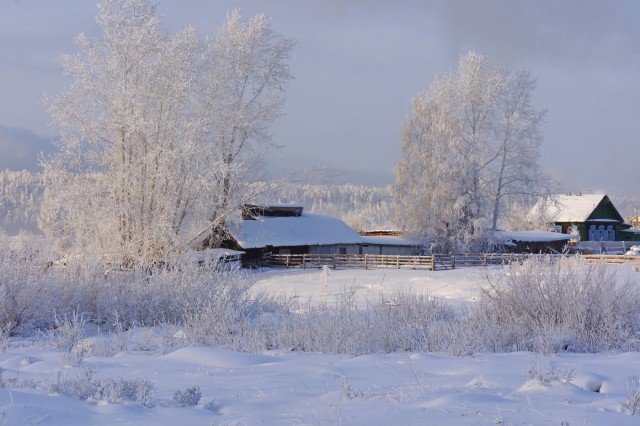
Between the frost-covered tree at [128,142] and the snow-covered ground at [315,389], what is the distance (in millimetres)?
17045

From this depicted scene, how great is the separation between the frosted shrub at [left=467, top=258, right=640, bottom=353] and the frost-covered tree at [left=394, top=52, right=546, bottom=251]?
1168 inches

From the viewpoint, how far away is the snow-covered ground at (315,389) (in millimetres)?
4742

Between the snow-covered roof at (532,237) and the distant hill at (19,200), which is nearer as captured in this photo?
the snow-covered roof at (532,237)

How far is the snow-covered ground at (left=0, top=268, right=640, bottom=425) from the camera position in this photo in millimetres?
4742

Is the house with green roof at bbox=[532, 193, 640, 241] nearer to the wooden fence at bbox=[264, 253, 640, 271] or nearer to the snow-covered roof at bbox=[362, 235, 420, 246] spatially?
the snow-covered roof at bbox=[362, 235, 420, 246]

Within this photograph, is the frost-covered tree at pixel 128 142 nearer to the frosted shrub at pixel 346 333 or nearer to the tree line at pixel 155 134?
the tree line at pixel 155 134

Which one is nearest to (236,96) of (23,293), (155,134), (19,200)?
(155,134)

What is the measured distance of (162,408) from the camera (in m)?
5.09

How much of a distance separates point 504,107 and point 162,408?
41.4 metres

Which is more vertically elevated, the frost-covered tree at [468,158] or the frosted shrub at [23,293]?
the frost-covered tree at [468,158]

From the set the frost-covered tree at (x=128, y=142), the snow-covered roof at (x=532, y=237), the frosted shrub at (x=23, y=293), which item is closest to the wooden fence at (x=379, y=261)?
the snow-covered roof at (x=532, y=237)

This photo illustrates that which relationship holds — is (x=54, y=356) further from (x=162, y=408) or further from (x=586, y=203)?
(x=586, y=203)

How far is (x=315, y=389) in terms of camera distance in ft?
19.4

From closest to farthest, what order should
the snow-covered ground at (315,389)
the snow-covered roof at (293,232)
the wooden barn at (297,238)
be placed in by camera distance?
the snow-covered ground at (315,389)
the snow-covered roof at (293,232)
the wooden barn at (297,238)
